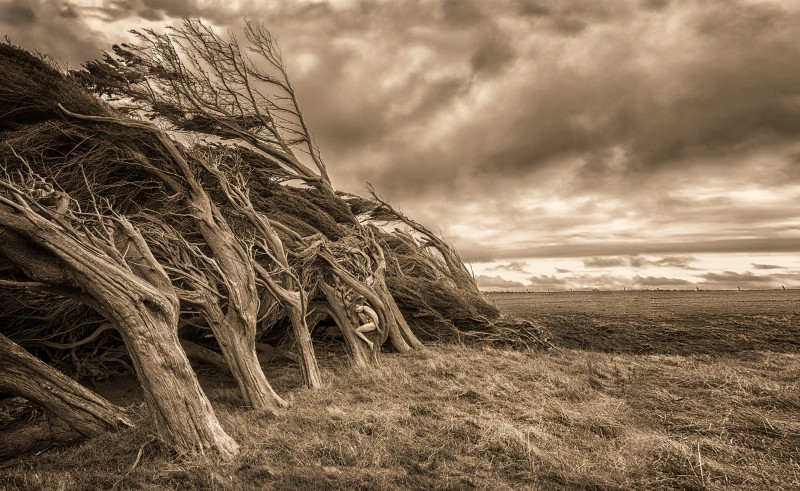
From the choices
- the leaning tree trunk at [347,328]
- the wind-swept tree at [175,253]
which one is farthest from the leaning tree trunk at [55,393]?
the leaning tree trunk at [347,328]

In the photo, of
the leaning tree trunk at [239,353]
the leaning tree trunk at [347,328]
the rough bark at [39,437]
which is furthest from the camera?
the leaning tree trunk at [347,328]

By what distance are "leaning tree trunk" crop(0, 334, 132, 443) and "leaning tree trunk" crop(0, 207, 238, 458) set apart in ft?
3.72

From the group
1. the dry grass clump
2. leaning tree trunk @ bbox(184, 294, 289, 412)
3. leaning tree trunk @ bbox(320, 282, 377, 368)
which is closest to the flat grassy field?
the dry grass clump

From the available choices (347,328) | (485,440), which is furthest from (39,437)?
(347,328)

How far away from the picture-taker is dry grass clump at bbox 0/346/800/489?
449cm

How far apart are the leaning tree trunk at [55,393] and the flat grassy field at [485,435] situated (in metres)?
0.29

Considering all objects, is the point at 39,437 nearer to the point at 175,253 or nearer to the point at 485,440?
the point at 175,253

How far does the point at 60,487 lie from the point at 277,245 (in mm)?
5165

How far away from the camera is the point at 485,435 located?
17.6 ft

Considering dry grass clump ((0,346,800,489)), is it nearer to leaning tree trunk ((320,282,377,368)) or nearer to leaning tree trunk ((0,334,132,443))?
leaning tree trunk ((0,334,132,443))

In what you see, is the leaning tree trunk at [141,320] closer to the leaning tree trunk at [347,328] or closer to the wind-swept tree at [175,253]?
the wind-swept tree at [175,253]

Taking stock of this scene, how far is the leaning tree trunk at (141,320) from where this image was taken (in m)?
4.82

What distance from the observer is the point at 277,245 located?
29.5ft

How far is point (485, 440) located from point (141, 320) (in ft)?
13.0
